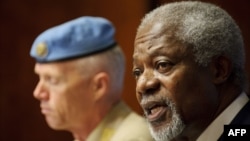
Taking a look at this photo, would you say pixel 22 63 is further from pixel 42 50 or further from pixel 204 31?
pixel 204 31

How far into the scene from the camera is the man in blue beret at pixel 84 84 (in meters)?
1.49

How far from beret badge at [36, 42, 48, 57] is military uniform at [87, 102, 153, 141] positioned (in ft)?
0.80

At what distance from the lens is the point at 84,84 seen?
1497mm

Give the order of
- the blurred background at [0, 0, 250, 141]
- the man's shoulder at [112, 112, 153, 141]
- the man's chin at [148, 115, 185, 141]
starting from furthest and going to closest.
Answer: the blurred background at [0, 0, 250, 141] → the man's shoulder at [112, 112, 153, 141] → the man's chin at [148, 115, 185, 141]

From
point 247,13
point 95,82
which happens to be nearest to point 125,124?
point 95,82


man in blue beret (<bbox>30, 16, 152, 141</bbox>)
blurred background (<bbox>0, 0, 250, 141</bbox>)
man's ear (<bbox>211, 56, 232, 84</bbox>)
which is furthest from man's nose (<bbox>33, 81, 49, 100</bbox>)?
blurred background (<bbox>0, 0, 250, 141</bbox>)

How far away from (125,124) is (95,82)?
145mm

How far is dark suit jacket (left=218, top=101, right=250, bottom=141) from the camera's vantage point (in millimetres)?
1255

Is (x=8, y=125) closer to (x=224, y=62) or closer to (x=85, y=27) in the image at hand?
(x=85, y=27)

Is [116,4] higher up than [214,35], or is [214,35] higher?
[214,35]

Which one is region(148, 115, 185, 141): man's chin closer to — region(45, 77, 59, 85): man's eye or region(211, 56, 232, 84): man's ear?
region(211, 56, 232, 84): man's ear

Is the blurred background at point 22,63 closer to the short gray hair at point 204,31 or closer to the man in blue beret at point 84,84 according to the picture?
the man in blue beret at point 84,84

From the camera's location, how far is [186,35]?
1.24 m

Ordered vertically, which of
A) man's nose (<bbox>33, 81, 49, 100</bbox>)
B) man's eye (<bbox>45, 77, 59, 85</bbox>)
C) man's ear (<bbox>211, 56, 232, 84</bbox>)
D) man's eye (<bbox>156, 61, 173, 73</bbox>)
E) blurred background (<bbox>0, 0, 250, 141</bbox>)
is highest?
man's eye (<bbox>156, 61, 173, 73</bbox>)
